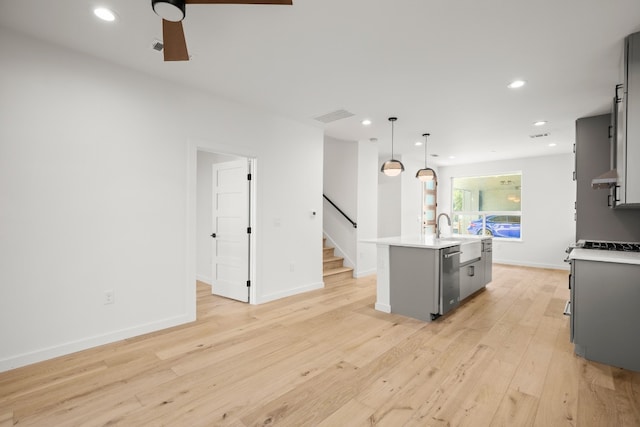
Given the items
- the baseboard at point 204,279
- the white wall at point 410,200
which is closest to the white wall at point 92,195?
the baseboard at point 204,279

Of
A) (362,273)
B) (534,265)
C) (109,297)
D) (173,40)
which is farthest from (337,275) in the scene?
(534,265)

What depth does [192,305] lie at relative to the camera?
364cm

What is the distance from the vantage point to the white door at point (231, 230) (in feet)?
14.5

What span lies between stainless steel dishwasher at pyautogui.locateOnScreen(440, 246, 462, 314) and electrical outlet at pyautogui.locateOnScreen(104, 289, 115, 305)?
351 cm

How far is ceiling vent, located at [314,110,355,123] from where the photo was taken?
175 inches

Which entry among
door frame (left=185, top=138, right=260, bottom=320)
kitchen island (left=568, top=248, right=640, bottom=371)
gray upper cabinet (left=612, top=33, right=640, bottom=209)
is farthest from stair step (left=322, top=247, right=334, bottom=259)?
gray upper cabinet (left=612, top=33, right=640, bottom=209)

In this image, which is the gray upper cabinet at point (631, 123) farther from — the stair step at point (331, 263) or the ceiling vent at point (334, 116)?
the stair step at point (331, 263)

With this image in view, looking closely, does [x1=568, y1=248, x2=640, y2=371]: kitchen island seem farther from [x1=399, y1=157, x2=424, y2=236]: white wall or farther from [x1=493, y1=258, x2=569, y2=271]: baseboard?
[x1=493, y1=258, x2=569, y2=271]: baseboard

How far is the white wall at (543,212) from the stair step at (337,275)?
4.50 m

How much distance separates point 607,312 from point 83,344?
463cm

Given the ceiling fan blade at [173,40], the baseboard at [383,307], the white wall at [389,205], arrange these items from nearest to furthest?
1. the ceiling fan blade at [173,40]
2. the baseboard at [383,307]
3. the white wall at [389,205]

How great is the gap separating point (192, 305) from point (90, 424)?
178 cm

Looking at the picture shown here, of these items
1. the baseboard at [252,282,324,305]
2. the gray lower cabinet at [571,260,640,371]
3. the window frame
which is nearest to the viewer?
the gray lower cabinet at [571,260,640,371]

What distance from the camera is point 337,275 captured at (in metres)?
5.99
